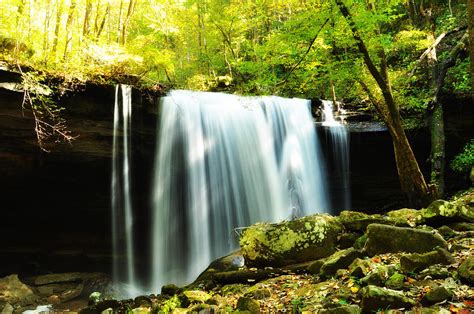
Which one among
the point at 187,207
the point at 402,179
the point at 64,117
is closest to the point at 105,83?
the point at 64,117

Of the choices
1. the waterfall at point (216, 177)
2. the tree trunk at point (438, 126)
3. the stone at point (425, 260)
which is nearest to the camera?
the stone at point (425, 260)

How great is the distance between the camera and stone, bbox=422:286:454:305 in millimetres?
3066

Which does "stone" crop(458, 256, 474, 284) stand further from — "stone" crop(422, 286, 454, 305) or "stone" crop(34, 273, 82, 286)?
"stone" crop(34, 273, 82, 286)

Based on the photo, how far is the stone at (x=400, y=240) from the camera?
4.48 metres

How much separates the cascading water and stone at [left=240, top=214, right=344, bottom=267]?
8610 millimetres

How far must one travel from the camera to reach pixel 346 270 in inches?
182

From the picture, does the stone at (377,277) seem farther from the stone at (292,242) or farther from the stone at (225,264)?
the stone at (225,264)

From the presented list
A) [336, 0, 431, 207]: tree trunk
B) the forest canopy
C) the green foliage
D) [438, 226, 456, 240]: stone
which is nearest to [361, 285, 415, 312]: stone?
[438, 226, 456, 240]: stone

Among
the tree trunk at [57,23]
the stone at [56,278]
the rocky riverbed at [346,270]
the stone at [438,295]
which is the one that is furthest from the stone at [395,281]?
the tree trunk at [57,23]

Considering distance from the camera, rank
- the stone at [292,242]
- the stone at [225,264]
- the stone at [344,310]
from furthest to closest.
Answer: the stone at [225,264]
the stone at [292,242]
the stone at [344,310]

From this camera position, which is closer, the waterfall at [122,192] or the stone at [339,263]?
the stone at [339,263]

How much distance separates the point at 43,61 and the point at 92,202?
465 centimetres

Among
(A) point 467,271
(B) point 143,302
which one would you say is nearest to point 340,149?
(B) point 143,302

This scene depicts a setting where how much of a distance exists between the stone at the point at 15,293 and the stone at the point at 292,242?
6387 mm
